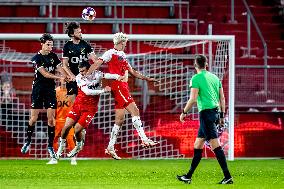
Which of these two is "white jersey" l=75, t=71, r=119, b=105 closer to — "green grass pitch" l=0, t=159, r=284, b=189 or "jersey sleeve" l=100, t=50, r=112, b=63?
"jersey sleeve" l=100, t=50, r=112, b=63

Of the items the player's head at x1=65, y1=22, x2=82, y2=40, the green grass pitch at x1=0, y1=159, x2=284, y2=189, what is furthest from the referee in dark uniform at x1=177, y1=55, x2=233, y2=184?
the player's head at x1=65, y1=22, x2=82, y2=40

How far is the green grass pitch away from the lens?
443 inches

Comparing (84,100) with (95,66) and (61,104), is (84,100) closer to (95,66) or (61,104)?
(95,66)

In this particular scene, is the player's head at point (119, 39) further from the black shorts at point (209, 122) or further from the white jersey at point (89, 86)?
the black shorts at point (209, 122)

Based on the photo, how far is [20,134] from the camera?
18.2 m

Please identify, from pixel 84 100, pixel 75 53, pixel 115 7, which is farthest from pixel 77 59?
pixel 115 7

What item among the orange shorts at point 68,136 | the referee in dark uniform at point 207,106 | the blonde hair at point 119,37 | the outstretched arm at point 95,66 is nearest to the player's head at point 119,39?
the blonde hair at point 119,37

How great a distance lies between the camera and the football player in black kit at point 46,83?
15.1 meters

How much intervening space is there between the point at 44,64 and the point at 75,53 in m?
0.71

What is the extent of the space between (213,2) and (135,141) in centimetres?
740

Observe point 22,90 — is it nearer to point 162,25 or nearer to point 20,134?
point 20,134

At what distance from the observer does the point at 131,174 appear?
13047 mm

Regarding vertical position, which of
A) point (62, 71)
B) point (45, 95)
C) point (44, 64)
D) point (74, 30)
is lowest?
point (45, 95)

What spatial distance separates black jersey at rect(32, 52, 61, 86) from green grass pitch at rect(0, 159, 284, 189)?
1.39m
